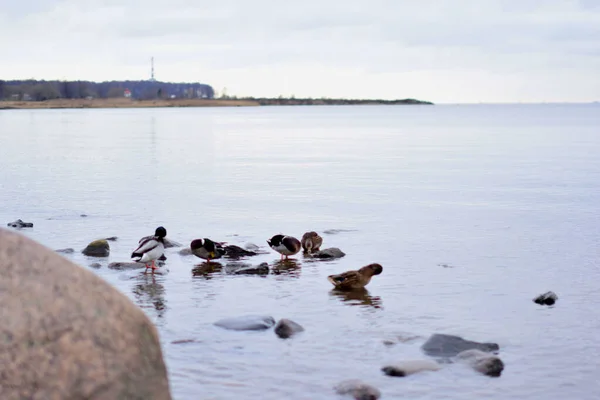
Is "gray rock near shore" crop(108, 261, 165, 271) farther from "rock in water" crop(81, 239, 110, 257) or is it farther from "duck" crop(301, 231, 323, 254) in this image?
"duck" crop(301, 231, 323, 254)

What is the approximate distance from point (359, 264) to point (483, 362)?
6688mm

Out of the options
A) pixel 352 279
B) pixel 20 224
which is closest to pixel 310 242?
pixel 352 279

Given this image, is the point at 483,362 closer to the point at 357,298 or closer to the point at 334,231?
the point at 357,298

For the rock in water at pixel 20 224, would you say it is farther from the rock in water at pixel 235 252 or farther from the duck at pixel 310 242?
the duck at pixel 310 242

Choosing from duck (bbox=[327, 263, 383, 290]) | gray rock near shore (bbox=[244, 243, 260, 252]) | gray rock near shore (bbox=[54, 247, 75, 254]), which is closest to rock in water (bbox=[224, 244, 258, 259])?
gray rock near shore (bbox=[244, 243, 260, 252])

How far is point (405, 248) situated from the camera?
18.6m

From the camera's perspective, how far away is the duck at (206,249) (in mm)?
17031

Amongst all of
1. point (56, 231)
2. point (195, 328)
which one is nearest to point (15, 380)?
point (195, 328)

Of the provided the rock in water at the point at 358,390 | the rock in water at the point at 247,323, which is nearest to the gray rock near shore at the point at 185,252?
the rock in water at the point at 247,323

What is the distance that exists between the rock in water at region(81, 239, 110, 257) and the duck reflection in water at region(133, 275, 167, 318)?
2291 mm

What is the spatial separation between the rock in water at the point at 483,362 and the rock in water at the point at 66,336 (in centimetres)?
461

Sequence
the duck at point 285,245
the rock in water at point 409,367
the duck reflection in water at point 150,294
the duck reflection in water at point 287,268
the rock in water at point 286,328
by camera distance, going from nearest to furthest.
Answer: the rock in water at point 409,367 < the rock in water at point 286,328 < the duck reflection in water at point 150,294 < the duck reflection in water at point 287,268 < the duck at point 285,245

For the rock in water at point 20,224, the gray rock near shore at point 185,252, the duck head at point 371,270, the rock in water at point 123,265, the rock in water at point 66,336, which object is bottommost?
the rock in water at point 20,224

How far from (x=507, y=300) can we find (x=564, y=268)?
306 cm
